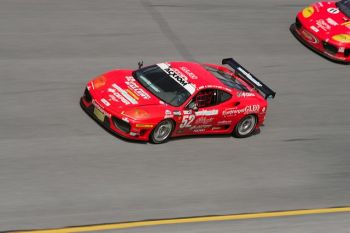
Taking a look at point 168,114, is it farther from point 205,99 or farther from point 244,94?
point 244,94

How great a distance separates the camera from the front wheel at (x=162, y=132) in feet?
38.9

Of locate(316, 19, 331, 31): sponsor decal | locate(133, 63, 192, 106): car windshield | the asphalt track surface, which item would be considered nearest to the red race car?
locate(133, 63, 192, 106): car windshield

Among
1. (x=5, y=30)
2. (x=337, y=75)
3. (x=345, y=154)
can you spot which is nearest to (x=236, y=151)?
(x=345, y=154)

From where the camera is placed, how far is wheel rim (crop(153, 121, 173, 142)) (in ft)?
39.0

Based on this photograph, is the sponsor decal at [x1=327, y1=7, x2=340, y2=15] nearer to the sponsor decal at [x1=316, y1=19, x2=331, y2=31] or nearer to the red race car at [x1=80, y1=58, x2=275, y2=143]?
the sponsor decal at [x1=316, y1=19, x2=331, y2=31]

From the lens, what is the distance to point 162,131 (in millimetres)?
12055

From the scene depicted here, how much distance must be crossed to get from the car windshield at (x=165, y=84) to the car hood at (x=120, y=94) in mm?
137

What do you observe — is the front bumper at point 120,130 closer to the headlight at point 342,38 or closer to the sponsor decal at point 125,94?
the sponsor decal at point 125,94

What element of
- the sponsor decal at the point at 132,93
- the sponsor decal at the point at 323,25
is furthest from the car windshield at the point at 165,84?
the sponsor decal at the point at 323,25

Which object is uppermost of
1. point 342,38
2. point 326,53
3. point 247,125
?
point 342,38

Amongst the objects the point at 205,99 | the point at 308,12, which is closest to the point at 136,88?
the point at 205,99

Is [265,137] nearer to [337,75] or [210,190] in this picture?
[210,190]

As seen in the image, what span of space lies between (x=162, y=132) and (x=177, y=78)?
112cm

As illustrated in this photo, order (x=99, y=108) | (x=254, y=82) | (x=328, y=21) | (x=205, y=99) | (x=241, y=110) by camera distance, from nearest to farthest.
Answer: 1. (x=99, y=108)
2. (x=205, y=99)
3. (x=241, y=110)
4. (x=254, y=82)
5. (x=328, y=21)
